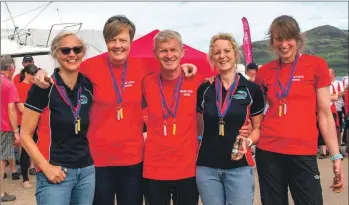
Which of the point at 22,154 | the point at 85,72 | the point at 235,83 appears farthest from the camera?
the point at 22,154

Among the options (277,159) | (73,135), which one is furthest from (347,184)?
(73,135)

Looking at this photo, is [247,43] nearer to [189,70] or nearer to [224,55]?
[189,70]

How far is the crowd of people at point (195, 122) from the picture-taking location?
2.91 meters

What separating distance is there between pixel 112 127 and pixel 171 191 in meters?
0.69

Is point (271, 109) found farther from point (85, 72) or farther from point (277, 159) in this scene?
point (85, 72)

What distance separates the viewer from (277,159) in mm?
3131

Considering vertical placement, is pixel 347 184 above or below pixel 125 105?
below

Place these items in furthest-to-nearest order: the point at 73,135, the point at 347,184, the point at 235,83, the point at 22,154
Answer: the point at 22,154 → the point at 347,184 → the point at 235,83 → the point at 73,135

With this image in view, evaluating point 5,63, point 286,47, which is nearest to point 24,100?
point 5,63

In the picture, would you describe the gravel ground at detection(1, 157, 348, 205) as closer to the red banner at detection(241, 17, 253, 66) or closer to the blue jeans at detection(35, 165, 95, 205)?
the blue jeans at detection(35, 165, 95, 205)

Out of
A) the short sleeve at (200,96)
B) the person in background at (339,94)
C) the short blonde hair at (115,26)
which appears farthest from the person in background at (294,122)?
the person in background at (339,94)

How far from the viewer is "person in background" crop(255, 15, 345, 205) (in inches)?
120

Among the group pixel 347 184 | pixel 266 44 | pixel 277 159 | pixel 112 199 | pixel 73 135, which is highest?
pixel 266 44

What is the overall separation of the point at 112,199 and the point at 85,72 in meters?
1.05
